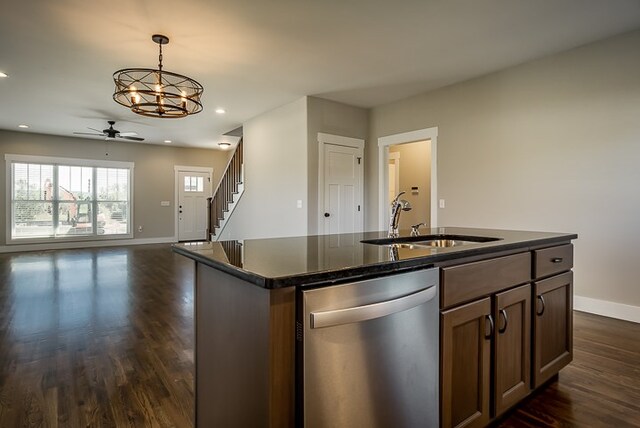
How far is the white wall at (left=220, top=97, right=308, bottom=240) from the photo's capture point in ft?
17.9

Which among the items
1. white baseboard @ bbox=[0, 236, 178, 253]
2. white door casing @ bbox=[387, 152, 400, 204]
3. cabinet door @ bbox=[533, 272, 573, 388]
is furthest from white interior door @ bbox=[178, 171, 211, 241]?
cabinet door @ bbox=[533, 272, 573, 388]

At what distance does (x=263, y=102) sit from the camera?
5633 millimetres

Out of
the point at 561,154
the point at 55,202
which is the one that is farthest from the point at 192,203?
the point at 561,154

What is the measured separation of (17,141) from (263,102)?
6.34 metres

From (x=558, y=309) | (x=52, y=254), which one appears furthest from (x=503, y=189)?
(x=52, y=254)

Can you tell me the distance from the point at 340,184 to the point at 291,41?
2.59 metres

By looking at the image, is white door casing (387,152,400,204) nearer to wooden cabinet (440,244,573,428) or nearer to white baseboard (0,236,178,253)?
wooden cabinet (440,244,573,428)

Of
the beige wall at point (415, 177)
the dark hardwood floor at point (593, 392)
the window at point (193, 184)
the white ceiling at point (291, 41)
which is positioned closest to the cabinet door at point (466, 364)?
the dark hardwood floor at point (593, 392)

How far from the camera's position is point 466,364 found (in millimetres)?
1462

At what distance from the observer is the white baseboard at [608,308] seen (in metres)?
3.30

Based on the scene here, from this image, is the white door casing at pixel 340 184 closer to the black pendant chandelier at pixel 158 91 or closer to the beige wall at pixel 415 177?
the beige wall at pixel 415 177

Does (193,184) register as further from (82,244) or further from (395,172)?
(395,172)

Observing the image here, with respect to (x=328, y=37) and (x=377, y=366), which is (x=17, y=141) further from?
(x=377, y=366)

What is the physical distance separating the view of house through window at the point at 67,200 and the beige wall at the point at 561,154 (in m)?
8.14
